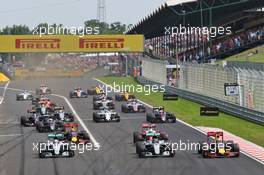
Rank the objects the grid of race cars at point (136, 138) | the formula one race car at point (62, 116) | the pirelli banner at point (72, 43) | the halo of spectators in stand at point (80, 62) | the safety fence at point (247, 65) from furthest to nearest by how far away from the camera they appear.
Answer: the halo of spectators in stand at point (80, 62)
the pirelli banner at point (72, 43)
the safety fence at point (247, 65)
the formula one race car at point (62, 116)
the grid of race cars at point (136, 138)

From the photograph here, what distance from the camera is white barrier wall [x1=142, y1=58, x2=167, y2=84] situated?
75.6m

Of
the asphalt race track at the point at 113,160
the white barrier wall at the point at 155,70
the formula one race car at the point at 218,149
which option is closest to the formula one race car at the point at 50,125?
the asphalt race track at the point at 113,160

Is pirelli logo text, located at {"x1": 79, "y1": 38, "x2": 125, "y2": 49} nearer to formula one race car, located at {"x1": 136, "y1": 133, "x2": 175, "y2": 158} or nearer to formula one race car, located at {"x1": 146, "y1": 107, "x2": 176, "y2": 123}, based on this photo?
formula one race car, located at {"x1": 146, "y1": 107, "x2": 176, "y2": 123}

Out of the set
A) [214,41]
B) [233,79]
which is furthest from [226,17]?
[233,79]

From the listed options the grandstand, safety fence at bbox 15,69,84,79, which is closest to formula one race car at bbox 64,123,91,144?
the grandstand

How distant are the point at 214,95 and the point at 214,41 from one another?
29.2 m

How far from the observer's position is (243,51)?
74312 millimetres

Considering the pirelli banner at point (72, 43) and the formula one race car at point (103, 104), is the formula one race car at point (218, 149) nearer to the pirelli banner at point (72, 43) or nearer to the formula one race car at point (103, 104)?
the formula one race car at point (103, 104)

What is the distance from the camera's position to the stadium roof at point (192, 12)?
63844mm

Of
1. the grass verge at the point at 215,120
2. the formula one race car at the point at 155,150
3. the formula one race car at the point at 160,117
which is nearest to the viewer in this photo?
the formula one race car at the point at 155,150

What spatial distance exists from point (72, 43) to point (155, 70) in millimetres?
14606

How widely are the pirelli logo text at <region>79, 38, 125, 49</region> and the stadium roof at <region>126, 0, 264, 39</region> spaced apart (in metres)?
3.42

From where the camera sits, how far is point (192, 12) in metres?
66.2

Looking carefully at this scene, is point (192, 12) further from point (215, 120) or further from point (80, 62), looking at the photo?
point (80, 62)
